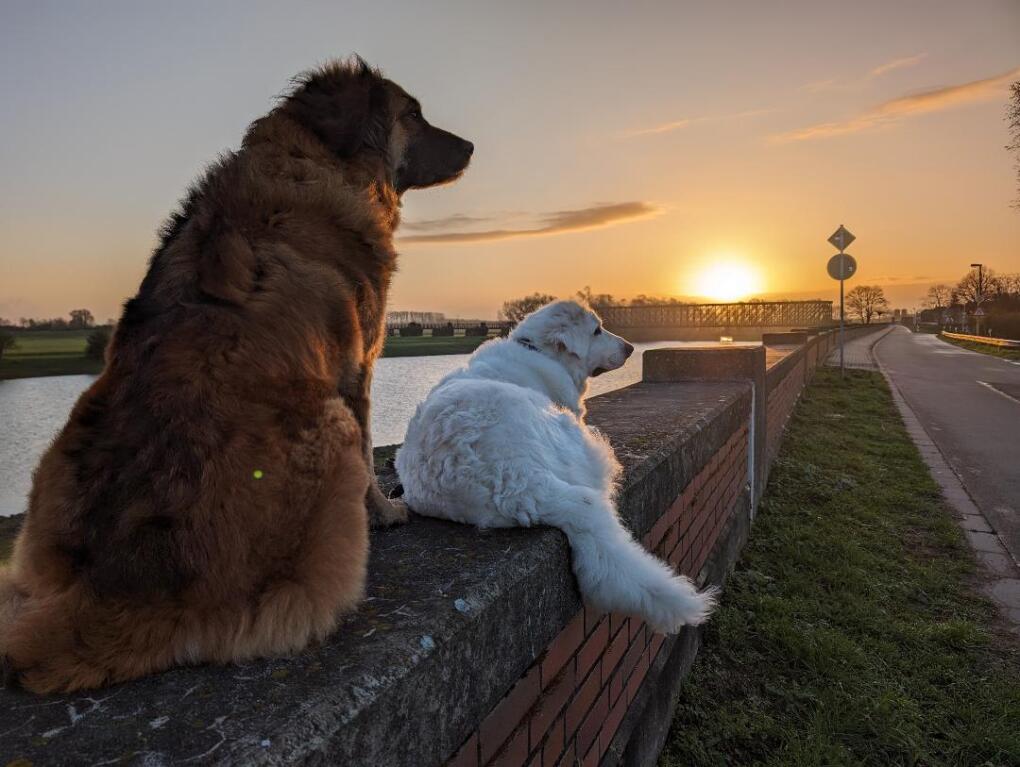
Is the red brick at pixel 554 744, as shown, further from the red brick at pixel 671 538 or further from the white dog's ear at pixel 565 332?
the white dog's ear at pixel 565 332

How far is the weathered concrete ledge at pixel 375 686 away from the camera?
988 millimetres

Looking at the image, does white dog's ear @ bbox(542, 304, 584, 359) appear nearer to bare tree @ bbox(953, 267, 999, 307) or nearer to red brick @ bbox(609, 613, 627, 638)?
red brick @ bbox(609, 613, 627, 638)

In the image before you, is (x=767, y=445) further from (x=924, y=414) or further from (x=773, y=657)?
(x=924, y=414)

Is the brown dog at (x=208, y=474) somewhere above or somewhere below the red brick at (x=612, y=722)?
above

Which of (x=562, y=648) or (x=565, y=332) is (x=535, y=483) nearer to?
(x=562, y=648)

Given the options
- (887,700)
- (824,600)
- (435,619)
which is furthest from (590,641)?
(824,600)

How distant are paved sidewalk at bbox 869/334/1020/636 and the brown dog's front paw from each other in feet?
13.2

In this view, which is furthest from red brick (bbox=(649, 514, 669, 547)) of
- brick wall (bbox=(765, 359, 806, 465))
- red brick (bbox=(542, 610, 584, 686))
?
brick wall (bbox=(765, 359, 806, 465))

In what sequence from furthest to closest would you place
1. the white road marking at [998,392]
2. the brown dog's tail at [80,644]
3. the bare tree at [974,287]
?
1. the bare tree at [974,287]
2. the white road marking at [998,392]
3. the brown dog's tail at [80,644]

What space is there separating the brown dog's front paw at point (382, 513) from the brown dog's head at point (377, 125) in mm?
1199

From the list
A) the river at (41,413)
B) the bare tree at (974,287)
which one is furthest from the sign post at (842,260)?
the bare tree at (974,287)

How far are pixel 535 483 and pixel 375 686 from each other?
0.97 metres

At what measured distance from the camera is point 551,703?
1.78 meters

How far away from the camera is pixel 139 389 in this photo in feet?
4.45
